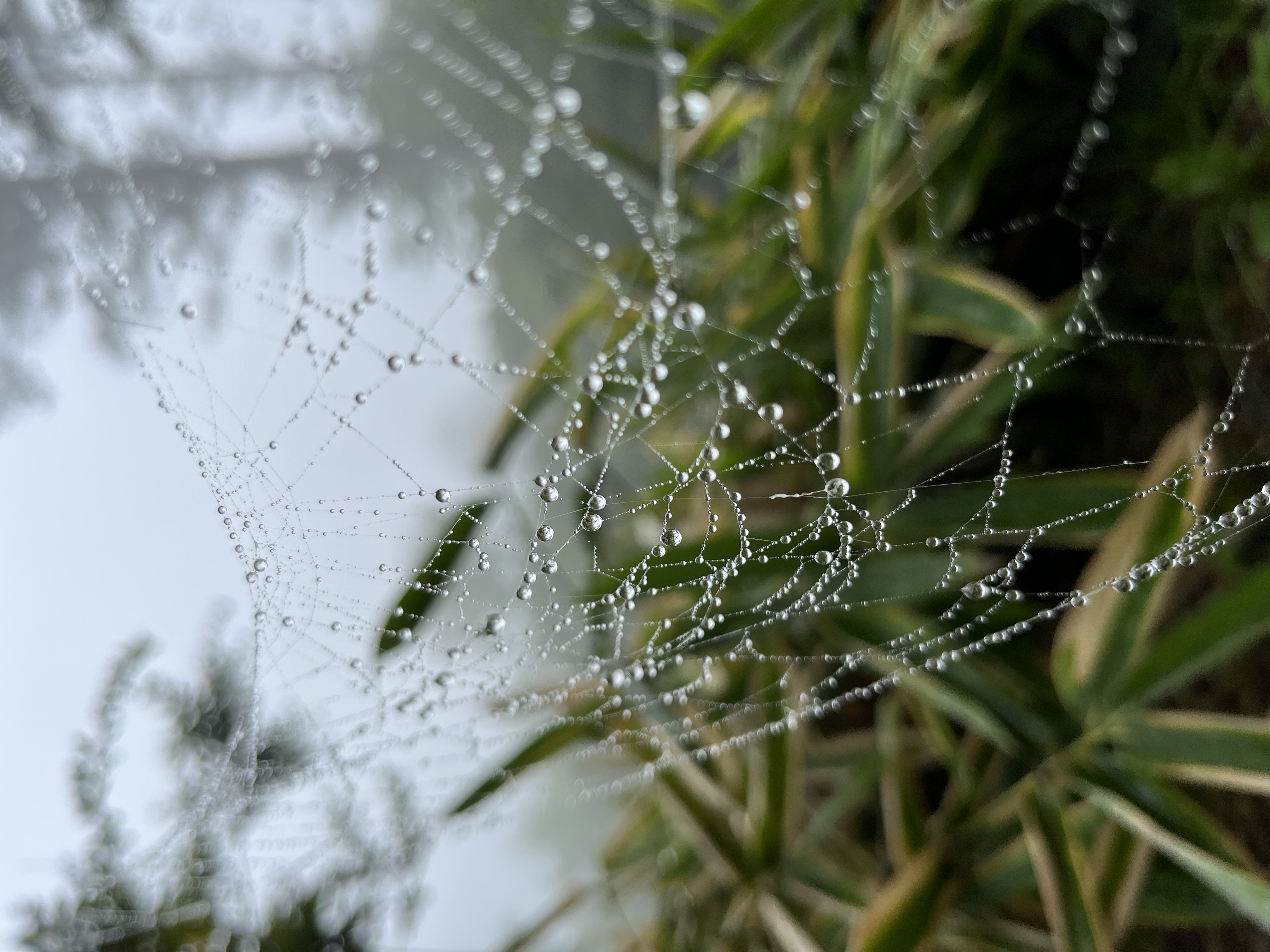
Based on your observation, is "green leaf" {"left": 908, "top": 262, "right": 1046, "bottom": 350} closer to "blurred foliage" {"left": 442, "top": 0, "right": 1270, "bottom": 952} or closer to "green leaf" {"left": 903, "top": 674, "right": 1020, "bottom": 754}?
"blurred foliage" {"left": 442, "top": 0, "right": 1270, "bottom": 952}

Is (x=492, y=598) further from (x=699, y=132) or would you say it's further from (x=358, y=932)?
(x=699, y=132)

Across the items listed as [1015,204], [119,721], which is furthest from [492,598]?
[1015,204]

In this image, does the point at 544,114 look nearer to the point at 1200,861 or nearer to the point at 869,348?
the point at 869,348

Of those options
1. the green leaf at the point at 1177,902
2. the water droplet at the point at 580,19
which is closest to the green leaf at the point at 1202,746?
the green leaf at the point at 1177,902

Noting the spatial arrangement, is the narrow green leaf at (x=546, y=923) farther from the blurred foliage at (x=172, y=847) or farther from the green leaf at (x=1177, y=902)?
the green leaf at (x=1177, y=902)

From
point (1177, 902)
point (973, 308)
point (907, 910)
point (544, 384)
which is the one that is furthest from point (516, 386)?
point (1177, 902)
